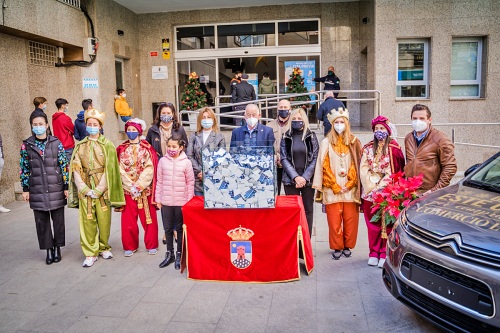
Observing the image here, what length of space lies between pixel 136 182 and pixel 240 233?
171 cm

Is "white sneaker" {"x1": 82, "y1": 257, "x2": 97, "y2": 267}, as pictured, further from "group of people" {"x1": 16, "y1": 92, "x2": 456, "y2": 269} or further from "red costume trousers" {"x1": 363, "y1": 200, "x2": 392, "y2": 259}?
"red costume trousers" {"x1": 363, "y1": 200, "x2": 392, "y2": 259}

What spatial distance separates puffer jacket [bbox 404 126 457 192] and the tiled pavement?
3.99ft

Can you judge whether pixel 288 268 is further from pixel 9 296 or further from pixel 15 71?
pixel 15 71

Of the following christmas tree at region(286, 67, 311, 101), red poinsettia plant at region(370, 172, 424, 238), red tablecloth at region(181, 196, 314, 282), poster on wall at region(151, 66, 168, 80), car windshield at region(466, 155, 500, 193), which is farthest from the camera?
poster on wall at region(151, 66, 168, 80)

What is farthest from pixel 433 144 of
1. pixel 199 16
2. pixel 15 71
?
pixel 199 16

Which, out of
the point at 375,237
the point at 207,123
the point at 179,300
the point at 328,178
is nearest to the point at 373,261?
the point at 375,237

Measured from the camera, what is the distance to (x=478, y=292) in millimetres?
2936

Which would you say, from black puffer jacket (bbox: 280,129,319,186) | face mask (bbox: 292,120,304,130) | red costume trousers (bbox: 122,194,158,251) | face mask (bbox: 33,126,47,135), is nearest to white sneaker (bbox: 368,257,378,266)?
black puffer jacket (bbox: 280,129,319,186)

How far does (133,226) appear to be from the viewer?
594cm

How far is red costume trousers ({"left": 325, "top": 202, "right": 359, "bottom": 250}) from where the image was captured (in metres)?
5.47

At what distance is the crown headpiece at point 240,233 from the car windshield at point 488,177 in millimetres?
2211

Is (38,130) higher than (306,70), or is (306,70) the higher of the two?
(306,70)

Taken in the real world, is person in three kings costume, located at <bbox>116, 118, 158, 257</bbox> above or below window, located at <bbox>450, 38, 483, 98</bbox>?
below

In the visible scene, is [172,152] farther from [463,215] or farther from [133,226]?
[463,215]
